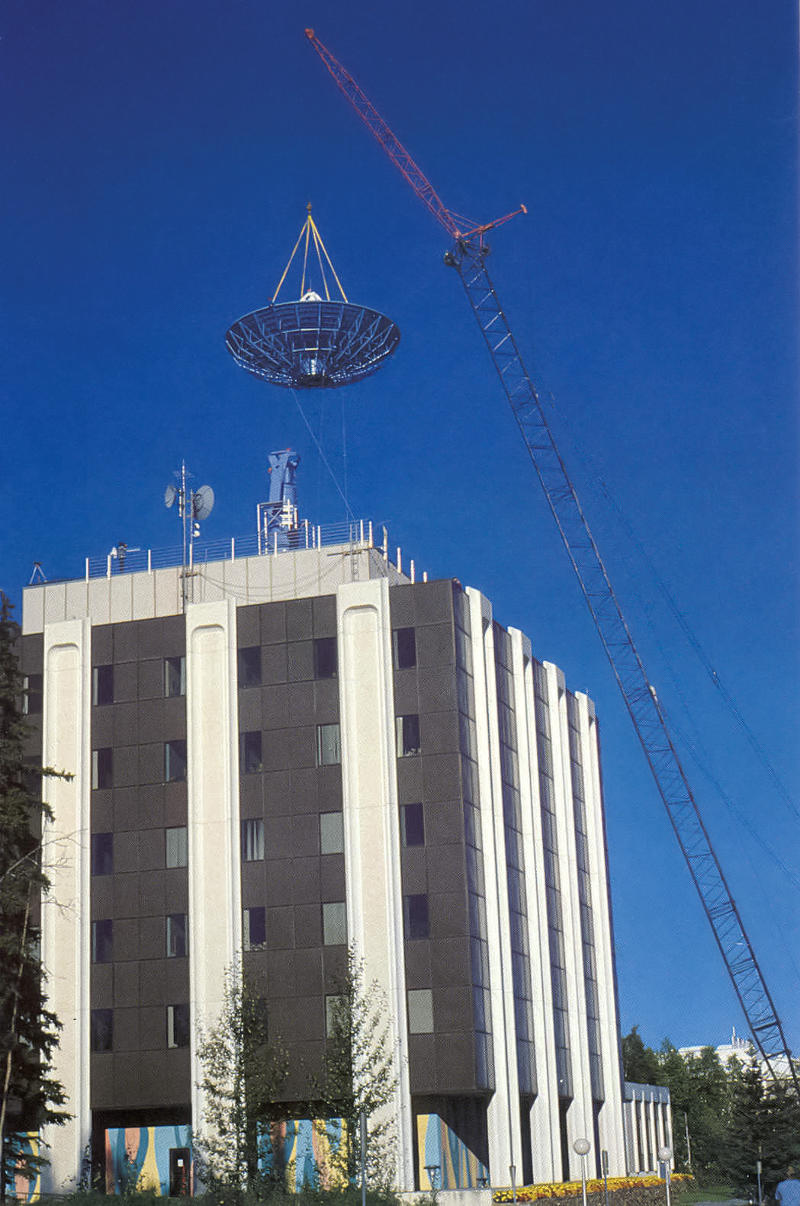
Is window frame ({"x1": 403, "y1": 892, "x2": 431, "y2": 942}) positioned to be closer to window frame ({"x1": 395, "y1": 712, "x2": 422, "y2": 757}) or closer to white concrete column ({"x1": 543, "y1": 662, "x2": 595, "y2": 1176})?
window frame ({"x1": 395, "y1": 712, "x2": 422, "y2": 757})

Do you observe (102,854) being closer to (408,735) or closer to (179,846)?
(179,846)

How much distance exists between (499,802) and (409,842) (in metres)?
7.74

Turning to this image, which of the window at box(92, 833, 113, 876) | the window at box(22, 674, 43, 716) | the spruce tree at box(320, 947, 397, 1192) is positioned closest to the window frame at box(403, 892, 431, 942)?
the spruce tree at box(320, 947, 397, 1192)

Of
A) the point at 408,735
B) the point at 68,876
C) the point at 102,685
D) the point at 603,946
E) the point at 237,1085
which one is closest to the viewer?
the point at 237,1085

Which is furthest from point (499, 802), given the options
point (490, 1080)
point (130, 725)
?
point (130, 725)

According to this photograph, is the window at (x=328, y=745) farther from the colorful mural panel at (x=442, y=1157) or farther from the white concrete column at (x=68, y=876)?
the colorful mural panel at (x=442, y=1157)

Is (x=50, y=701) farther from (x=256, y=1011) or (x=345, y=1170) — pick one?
(x=345, y=1170)

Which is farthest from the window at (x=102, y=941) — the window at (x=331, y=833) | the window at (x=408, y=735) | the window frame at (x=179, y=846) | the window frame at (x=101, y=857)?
the window at (x=408, y=735)

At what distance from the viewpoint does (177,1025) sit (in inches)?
3004

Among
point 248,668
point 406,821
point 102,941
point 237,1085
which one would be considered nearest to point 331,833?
point 406,821

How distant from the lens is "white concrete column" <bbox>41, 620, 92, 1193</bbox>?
76.1 metres

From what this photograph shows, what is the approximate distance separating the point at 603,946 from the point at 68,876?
3697 centimetres

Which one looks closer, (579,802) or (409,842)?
(409,842)

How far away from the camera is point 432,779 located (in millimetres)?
76750
